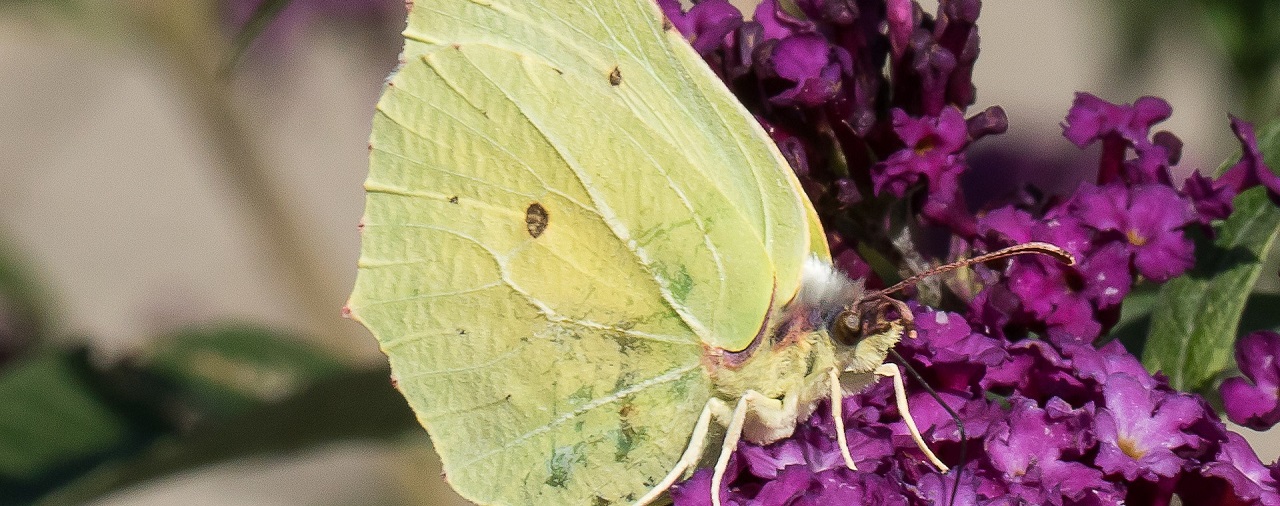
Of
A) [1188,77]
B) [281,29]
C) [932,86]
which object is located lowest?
[1188,77]

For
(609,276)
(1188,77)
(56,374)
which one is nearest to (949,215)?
(609,276)

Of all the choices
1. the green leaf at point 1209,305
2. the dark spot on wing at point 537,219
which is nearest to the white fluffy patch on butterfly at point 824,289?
the dark spot on wing at point 537,219

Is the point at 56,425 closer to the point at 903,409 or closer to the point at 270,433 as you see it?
the point at 270,433

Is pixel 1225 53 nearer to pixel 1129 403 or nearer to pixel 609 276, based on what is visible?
pixel 1129 403

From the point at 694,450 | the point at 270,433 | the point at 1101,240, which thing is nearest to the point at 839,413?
the point at 694,450

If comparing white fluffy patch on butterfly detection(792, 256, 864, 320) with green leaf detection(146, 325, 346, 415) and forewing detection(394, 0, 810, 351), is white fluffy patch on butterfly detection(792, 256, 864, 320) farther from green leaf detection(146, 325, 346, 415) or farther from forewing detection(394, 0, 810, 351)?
green leaf detection(146, 325, 346, 415)

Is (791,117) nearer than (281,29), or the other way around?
(791,117)

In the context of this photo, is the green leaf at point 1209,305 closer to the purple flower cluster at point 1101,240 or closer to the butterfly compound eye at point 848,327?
the purple flower cluster at point 1101,240
